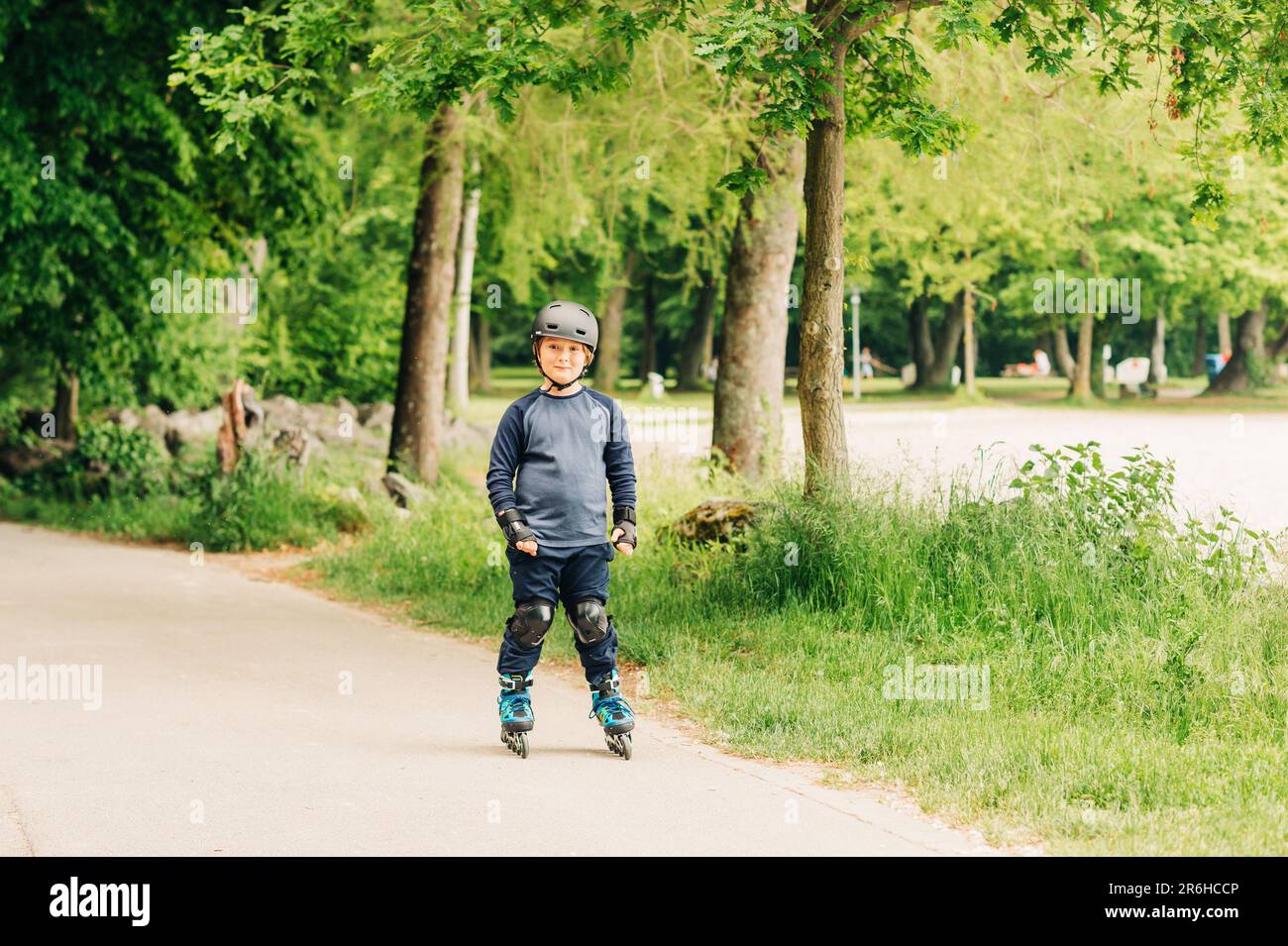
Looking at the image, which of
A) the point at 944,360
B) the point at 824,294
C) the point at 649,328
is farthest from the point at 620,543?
the point at 649,328

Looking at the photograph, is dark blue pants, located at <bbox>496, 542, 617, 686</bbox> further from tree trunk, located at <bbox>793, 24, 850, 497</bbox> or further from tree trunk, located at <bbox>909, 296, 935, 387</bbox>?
tree trunk, located at <bbox>909, 296, 935, 387</bbox>

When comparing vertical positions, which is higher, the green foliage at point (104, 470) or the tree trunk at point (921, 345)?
the tree trunk at point (921, 345)

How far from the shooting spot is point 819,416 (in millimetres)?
10008

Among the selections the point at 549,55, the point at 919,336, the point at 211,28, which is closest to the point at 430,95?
the point at 549,55

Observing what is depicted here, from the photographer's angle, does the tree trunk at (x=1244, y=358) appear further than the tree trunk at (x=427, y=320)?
Yes

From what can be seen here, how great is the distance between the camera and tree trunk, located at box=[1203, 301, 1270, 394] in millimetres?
45031

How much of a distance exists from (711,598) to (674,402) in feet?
119

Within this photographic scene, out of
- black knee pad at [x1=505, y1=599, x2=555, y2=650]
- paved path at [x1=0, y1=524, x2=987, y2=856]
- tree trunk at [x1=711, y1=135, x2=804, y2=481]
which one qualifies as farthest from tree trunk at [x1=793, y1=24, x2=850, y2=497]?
tree trunk at [x1=711, y1=135, x2=804, y2=481]

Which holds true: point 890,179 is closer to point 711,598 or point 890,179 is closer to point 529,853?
point 711,598

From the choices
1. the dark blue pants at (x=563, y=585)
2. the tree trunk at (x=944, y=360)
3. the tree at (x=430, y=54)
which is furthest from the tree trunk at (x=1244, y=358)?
the dark blue pants at (x=563, y=585)

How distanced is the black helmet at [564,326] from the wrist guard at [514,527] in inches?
24.7

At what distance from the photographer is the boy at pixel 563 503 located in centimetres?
661
